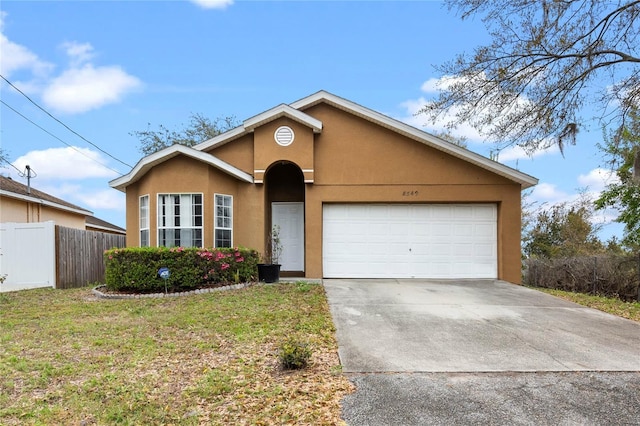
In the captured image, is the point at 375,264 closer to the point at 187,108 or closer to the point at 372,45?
the point at 372,45

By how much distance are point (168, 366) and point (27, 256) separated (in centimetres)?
973

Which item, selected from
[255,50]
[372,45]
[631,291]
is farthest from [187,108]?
[631,291]

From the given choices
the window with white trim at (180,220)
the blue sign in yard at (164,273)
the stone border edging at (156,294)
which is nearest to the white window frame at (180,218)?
the window with white trim at (180,220)

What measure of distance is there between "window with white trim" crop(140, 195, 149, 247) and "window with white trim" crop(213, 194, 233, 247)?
6.52 feet

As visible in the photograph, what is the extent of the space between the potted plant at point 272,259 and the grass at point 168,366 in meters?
2.81

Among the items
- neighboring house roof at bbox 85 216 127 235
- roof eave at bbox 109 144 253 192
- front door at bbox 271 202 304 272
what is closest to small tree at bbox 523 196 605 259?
front door at bbox 271 202 304 272

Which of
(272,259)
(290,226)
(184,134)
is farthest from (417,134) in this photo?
(184,134)

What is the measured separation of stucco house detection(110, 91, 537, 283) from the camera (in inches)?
491

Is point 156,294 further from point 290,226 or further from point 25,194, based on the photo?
point 25,194

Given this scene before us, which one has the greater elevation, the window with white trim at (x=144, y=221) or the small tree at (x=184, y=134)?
the small tree at (x=184, y=134)

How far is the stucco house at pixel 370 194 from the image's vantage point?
12.5 metres

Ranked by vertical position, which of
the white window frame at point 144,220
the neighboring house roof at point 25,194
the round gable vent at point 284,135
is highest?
the round gable vent at point 284,135

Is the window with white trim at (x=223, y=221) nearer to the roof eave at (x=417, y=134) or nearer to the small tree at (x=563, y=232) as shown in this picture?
the roof eave at (x=417, y=134)

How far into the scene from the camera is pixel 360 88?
46.1ft
